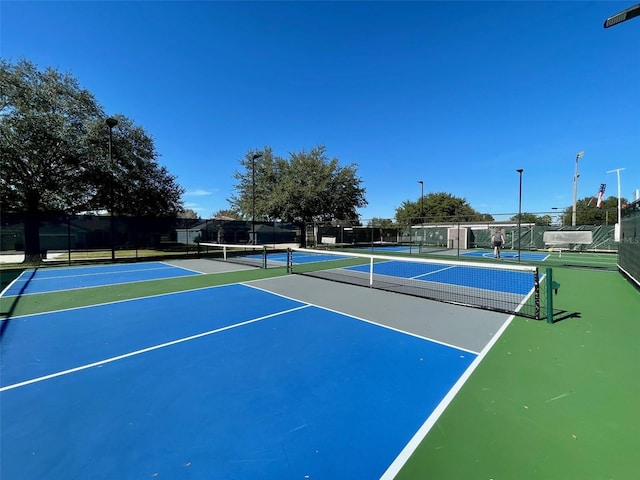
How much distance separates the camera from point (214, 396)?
3.16 metres

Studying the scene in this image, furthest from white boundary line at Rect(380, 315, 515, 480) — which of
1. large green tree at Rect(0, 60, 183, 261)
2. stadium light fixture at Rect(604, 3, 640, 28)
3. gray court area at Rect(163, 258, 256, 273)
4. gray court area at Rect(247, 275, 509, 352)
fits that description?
large green tree at Rect(0, 60, 183, 261)

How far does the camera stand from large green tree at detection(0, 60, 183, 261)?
14.5 m

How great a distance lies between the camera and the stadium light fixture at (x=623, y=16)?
4.29 metres

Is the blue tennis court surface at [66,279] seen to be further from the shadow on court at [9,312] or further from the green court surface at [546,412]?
the green court surface at [546,412]

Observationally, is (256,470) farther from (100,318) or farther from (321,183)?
(321,183)

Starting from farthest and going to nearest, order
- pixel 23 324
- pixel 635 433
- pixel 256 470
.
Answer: pixel 23 324
pixel 635 433
pixel 256 470

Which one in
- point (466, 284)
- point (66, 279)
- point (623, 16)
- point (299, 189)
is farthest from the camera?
point (299, 189)

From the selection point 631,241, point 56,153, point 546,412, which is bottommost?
point 546,412

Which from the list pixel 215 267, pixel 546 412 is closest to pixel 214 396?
pixel 546 412

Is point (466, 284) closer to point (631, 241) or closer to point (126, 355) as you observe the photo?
point (631, 241)

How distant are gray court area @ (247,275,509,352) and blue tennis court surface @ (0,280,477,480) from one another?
0.48m

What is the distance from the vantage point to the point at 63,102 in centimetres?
1625

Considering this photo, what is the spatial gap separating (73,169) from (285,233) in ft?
46.7

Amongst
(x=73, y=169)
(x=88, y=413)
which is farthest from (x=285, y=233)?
(x=88, y=413)
